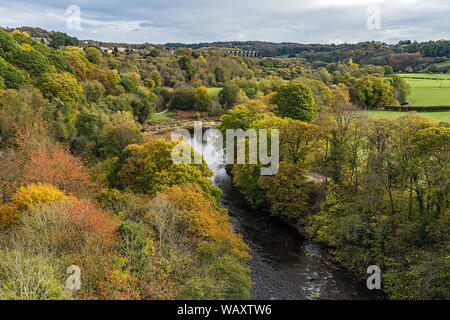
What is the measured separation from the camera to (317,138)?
31.6 m

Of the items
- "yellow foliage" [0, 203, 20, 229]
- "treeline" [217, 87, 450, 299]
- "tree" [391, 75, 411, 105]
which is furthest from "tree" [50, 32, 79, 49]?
"tree" [391, 75, 411, 105]

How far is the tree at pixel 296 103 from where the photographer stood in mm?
45544

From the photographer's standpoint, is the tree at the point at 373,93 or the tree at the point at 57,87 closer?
the tree at the point at 57,87

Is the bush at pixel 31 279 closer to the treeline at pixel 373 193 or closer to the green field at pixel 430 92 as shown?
the treeline at pixel 373 193

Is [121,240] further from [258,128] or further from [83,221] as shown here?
[258,128]

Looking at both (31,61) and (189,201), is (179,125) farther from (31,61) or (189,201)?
(189,201)

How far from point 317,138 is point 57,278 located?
1019 inches

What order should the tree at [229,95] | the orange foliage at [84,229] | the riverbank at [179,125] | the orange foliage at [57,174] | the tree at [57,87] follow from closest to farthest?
the orange foliage at [84,229], the orange foliage at [57,174], the tree at [57,87], the riverbank at [179,125], the tree at [229,95]

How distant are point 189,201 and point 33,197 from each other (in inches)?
420

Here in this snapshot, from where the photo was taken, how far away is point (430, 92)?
2496 inches

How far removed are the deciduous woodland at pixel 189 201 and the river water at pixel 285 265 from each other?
4.83ft

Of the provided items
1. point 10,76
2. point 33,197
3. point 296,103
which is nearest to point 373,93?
Answer: point 296,103

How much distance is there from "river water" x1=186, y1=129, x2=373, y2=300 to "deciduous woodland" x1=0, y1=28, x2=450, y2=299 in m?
1.47

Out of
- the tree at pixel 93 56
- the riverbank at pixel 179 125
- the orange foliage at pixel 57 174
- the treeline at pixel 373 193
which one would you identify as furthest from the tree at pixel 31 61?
the treeline at pixel 373 193
